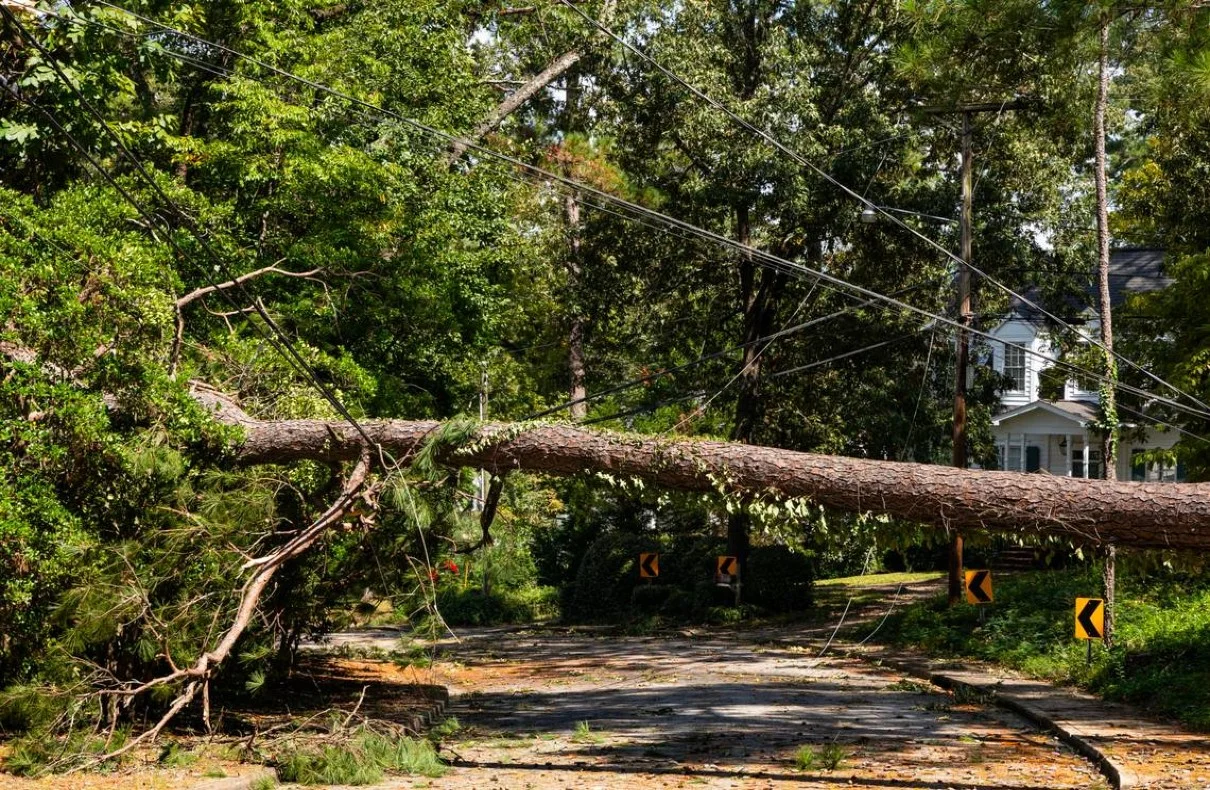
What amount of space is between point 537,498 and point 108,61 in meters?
20.0

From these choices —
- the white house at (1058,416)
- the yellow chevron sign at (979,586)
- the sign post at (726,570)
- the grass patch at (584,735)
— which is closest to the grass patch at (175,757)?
the grass patch at (584,735)

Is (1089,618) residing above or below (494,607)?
above

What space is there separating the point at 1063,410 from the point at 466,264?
23.9 meters

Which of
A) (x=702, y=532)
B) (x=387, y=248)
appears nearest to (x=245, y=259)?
(x=387, y=248)

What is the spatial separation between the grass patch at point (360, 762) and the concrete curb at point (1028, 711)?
606 cm

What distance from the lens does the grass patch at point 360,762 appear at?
36.7 ft

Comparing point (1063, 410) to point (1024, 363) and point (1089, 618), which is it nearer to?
point (1024, 363)

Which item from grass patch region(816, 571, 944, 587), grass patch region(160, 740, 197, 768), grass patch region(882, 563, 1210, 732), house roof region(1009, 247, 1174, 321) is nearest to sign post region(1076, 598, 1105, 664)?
grass patch region(882, 563, 1210, 732)

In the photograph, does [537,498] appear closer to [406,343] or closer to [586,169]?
[586,169]

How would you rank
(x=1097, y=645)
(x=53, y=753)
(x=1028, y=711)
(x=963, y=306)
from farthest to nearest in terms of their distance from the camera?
(x=963, y=306), (x=1097, y=645), (x=1028, y=711), (x=53, y=753)

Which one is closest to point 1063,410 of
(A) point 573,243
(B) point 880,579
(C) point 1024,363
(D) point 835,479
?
(C) point 1024,363

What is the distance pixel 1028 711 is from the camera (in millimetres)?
15484

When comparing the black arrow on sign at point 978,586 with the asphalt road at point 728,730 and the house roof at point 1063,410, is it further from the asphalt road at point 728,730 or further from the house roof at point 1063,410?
the house roof at point 1063,410

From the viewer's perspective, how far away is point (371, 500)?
12.6 meters
